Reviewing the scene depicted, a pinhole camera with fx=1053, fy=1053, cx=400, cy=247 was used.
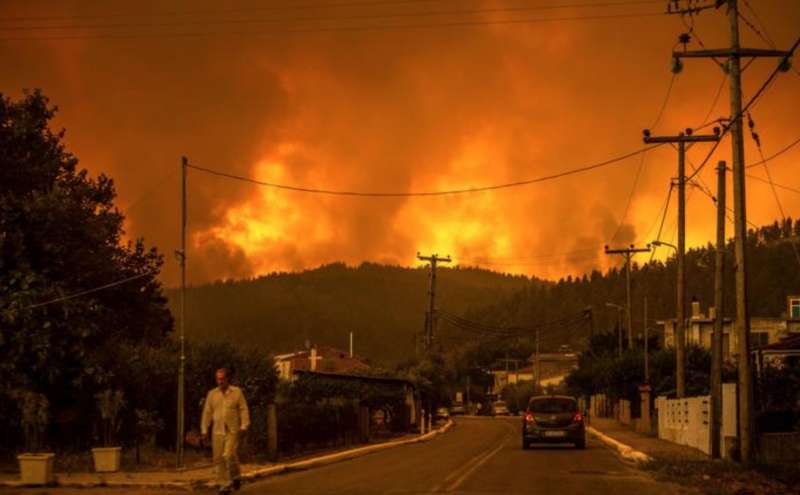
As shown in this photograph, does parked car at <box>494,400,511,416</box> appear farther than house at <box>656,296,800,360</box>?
Yes

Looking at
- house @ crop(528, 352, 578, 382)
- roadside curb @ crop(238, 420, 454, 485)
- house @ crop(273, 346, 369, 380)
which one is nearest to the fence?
roadside curb @ crop(238, 420, 454, 485)

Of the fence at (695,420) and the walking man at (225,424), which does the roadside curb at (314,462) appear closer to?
the walking man at (225,424)

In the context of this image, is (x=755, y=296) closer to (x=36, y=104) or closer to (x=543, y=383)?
(x=543, y=383)

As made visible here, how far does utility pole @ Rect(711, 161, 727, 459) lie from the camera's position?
28.6m

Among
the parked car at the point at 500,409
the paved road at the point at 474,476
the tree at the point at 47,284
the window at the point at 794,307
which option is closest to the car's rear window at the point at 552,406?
the paved road at the point at 474,476

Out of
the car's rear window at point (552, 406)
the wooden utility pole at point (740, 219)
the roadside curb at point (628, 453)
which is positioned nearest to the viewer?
the wooden utility pole at point (740, 219)

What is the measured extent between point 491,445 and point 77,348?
49.8 ft

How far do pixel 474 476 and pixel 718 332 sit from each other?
11.9 m

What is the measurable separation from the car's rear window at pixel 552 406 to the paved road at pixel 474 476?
9.77 feet

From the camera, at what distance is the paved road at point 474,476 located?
1870 cm

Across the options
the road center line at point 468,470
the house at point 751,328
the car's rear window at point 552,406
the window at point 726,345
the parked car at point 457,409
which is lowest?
the parked car at point 457,409

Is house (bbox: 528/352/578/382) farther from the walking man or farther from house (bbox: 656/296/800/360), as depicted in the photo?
the walking man

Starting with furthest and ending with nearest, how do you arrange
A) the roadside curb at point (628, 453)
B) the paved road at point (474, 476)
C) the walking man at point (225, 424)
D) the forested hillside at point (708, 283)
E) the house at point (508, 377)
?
1. the house at point (508, 377)
2. the forested hillside at point (708, 283)
3. the roadside curb at point (628, 453)
4. the paved road at point (474, 476)
5. the walking man at point (225, 424)

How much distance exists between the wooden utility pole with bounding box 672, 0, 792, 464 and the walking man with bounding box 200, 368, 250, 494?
41.1 ft
